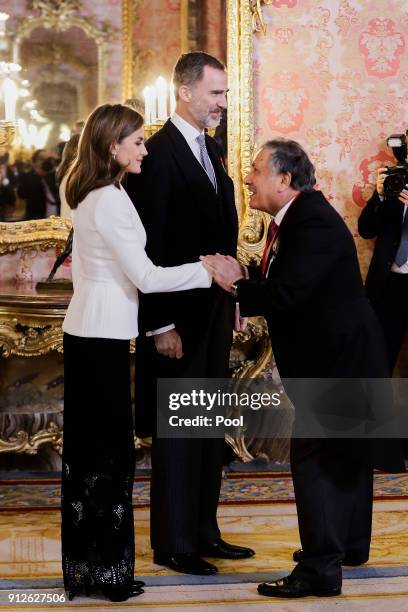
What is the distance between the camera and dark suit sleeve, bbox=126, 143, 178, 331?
10.3 ft

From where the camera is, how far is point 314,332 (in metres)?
2.91

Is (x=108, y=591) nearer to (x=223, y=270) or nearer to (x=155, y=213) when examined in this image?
(x=223, y=270)

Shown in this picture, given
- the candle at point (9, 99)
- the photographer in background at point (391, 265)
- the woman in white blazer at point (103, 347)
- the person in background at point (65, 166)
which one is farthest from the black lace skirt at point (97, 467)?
the photographer in background at point (391, 265)

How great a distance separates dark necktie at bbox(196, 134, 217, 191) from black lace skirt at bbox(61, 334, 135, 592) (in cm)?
75

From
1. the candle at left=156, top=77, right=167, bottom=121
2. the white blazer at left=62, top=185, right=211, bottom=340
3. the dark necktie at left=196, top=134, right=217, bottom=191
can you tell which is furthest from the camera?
the candle at left=156, top=77, right=167, bottom=121

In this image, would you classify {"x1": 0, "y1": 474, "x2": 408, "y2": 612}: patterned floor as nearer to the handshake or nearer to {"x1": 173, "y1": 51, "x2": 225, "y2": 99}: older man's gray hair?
the handshake

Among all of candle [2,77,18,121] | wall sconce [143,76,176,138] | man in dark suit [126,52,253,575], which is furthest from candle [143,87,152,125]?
man in dark suit [126,52,253,575]

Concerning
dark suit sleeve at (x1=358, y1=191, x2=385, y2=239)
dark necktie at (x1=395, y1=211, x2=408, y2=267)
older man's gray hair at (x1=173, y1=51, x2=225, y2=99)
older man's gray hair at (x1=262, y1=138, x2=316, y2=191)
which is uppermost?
older man's gray hair at (x1=173, y1=51, x2=225, y2=99)

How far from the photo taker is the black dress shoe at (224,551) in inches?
131

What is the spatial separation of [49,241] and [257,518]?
1724 millimetres

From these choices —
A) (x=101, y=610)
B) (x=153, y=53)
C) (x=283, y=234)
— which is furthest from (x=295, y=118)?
(x=101, y=610)

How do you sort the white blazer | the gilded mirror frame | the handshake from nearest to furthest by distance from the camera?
the white blazer
the handshake
the gilded mirror frame

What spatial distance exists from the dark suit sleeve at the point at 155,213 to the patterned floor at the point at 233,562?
0.86 metres

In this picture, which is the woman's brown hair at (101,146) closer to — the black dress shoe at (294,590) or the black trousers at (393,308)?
the black dress shoe at (294,590)
